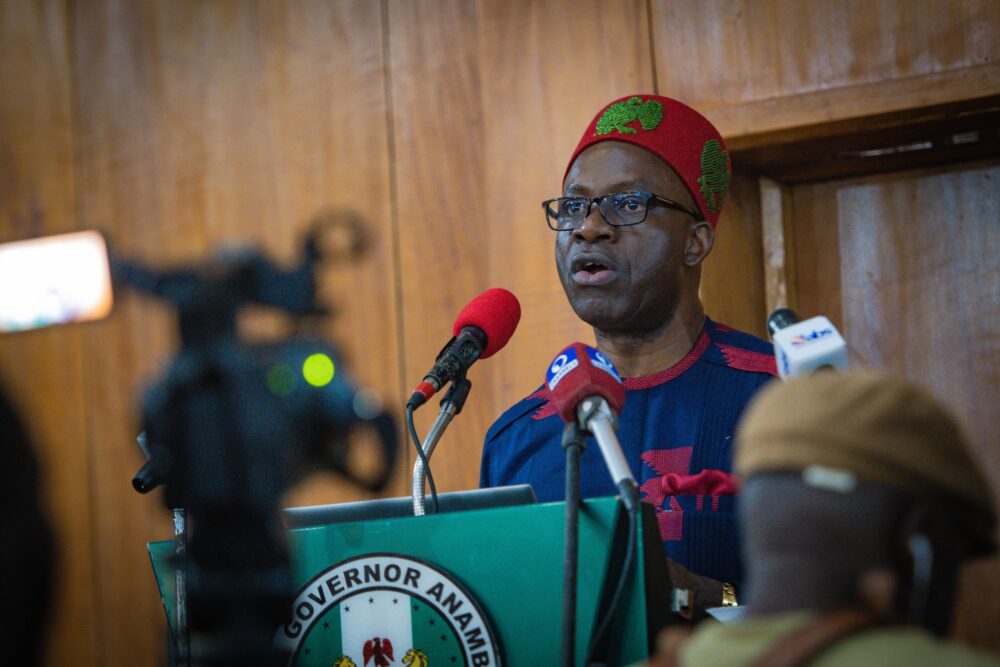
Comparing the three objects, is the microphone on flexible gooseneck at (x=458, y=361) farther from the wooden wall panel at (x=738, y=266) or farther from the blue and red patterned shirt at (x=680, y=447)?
the wooden wall panel at (x=738, y=266)

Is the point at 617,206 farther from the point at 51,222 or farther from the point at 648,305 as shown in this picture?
the point at 51,222

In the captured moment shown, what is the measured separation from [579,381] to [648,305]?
0.95 metres

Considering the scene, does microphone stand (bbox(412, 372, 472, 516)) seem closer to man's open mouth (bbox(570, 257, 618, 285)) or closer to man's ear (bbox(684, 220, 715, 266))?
man's open mouth (bbox(570, 257, 618, 285))

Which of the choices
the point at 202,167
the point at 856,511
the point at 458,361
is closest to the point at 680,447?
the point at 458,361

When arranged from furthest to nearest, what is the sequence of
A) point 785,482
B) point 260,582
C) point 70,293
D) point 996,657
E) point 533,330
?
point 70,293
point 533,330
point 260,582
point 785,482
point 996,657

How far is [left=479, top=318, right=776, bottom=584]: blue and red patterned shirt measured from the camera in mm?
2223

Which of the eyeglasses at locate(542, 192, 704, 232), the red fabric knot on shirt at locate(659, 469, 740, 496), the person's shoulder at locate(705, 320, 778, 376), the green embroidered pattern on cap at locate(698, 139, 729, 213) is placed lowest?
the red fabric knot on shirt at locate(659, 469, 740, 496)

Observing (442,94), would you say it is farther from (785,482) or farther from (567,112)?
(785,482)

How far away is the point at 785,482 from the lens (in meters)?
1.18

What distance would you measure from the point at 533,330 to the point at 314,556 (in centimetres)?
209

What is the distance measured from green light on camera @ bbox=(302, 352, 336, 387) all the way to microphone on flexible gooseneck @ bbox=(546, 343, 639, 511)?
2634mm

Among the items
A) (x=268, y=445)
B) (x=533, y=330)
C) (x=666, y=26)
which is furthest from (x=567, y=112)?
(x=268, y=445)

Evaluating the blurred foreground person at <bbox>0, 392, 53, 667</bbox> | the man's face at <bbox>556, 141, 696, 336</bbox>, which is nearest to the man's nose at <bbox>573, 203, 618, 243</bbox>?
the man's face at <bbox>556, 141, 696, 336</bbox>

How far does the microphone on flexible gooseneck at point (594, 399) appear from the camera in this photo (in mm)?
1678
